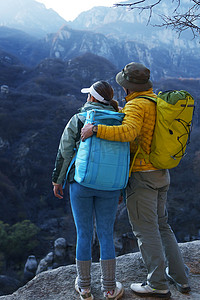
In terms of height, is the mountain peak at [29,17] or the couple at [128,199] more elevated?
the mountain peak at [29,17]

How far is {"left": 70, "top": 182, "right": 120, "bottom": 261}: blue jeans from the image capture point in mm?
1447

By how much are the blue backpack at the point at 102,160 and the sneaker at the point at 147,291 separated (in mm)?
638

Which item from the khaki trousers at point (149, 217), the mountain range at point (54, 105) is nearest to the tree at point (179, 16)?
the khaki trousers at point (149, 217)

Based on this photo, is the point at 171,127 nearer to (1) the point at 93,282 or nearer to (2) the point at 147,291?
(2) the point at 147,291

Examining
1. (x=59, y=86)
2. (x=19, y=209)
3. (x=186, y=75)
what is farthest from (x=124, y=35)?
(x=19, y=209)

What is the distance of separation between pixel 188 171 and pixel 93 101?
2246 centimetres

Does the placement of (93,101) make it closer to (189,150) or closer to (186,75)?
(189,150)

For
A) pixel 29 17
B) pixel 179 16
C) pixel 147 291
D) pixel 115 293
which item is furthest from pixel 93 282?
pixel 29 17

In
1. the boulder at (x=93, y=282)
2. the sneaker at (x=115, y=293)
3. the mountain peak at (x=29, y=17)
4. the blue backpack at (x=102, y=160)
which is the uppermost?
the mountain peak at (x=29, y=17)

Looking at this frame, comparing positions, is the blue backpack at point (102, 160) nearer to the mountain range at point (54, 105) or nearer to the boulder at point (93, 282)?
the boulder at point (93, 282)

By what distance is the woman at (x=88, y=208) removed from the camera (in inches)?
57.6

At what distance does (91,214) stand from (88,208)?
48mm

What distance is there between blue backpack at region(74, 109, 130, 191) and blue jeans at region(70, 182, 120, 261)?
0.08 metres

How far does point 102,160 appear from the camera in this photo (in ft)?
4.47
